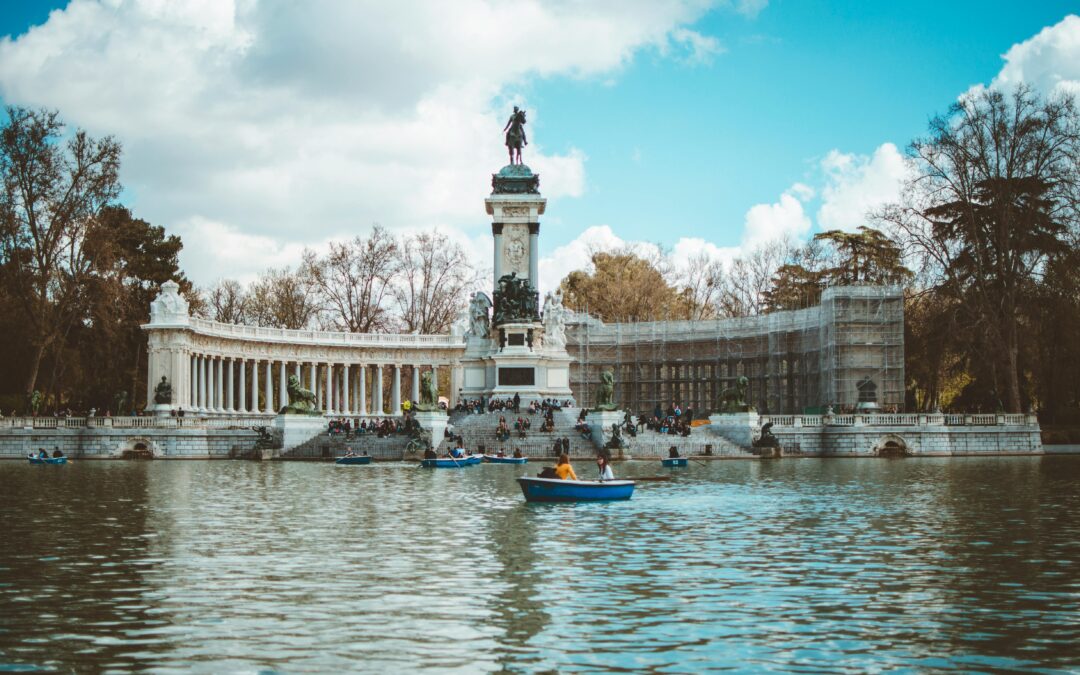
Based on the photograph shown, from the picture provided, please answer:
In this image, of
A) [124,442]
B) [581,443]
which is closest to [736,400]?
[581,443]

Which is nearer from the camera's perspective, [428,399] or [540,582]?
[540,582]

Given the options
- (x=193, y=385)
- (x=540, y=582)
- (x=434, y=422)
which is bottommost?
(x=540, y=582)

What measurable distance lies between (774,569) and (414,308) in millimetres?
72875

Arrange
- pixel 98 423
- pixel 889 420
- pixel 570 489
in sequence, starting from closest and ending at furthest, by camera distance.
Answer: pixel 570 489 < pixel 889 420 < pixel 98 423

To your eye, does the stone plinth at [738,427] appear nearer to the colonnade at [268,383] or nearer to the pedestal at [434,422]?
the pedestal at [434,422]

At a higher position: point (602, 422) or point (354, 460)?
point (602, 422)

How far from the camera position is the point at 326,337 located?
3027 inches

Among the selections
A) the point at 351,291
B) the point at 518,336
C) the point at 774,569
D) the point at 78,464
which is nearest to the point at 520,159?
the point at 518,336

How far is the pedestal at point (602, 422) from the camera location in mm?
49438

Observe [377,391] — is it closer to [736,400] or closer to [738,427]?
[736,400]

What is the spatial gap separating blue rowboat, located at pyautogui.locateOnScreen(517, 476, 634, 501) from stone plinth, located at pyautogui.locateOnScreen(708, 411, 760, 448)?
85.7 feet

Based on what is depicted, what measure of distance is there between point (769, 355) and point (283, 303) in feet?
122

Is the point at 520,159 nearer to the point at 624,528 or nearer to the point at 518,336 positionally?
the point at 518,336

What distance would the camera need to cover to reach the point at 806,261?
82.3m
